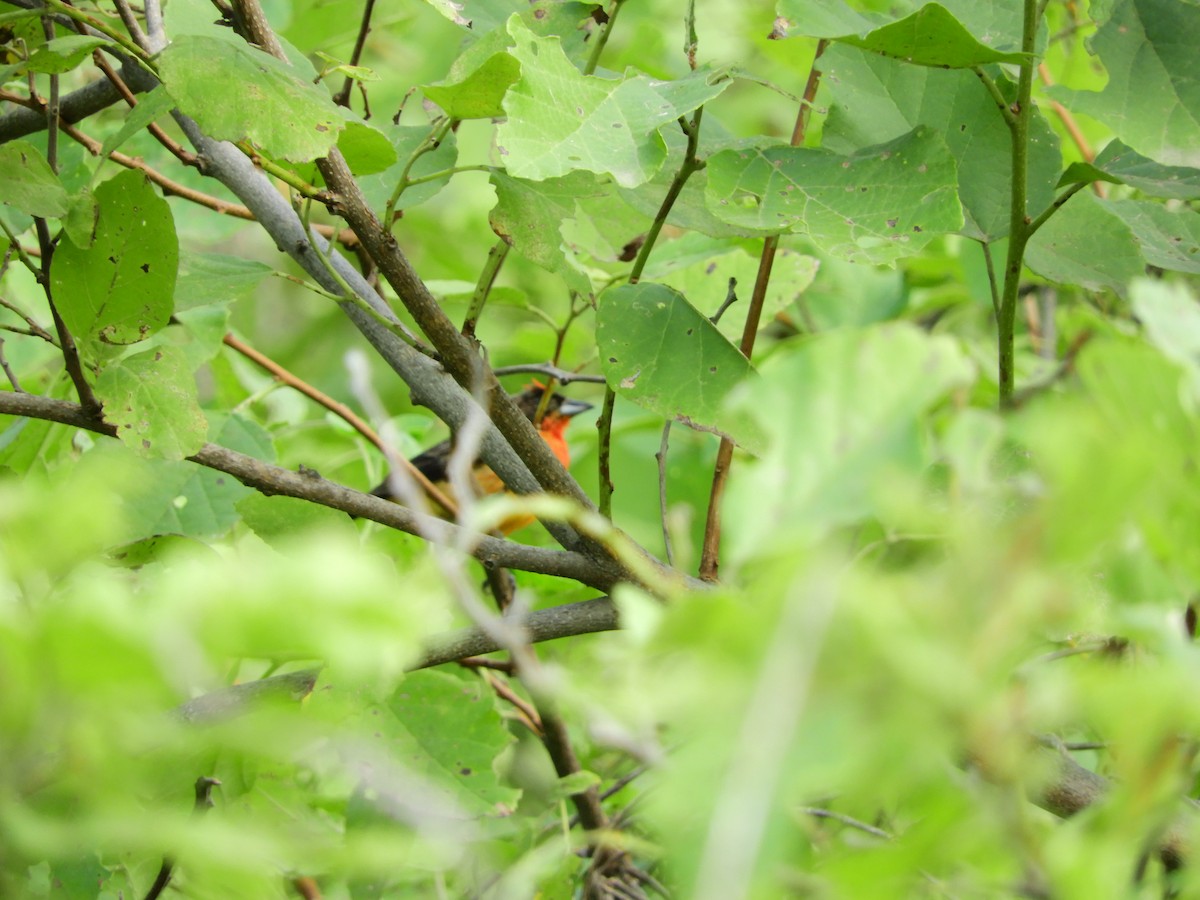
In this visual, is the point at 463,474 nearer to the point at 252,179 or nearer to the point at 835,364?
the point at 835,364

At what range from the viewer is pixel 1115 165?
147cm

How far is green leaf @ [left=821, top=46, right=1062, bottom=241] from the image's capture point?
1.55 metres

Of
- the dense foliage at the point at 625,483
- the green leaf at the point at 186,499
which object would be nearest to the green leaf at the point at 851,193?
the dense foliage at the point at 625,483

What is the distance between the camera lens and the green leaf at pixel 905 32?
1218mm

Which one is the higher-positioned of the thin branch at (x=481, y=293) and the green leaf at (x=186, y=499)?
the thin branch at (x=481, y=293)

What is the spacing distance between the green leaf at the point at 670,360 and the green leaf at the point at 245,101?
0.40 m

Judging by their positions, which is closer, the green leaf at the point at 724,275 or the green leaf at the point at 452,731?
the green leaf at the point at 452,731

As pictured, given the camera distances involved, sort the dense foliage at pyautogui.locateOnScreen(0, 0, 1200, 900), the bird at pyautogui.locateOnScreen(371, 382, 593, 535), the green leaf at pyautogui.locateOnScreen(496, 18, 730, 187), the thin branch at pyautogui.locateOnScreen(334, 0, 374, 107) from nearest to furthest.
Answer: the dense foliage at pyautogui.locateOnScreen(0, 0, 1200, 900)
the green leaf at pyautogui.locateOnScreen(496, 18, 730, 187)
the thin branch at pyautogui.locateOnScreen(334, 0, 374, 107)
the bird at pyautogui.locateOnScreen(371, 382, 593, 535)

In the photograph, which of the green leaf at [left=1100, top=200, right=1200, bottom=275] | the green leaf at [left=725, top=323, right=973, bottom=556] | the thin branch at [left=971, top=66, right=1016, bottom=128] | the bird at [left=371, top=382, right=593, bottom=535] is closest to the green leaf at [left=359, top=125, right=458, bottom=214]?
the thin branch at [left=971, top=66, right=1016, bottom=128]

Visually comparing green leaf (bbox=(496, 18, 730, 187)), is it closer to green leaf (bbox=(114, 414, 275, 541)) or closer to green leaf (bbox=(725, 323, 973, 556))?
green leaf (bbox=(725, 323, 973, 556))

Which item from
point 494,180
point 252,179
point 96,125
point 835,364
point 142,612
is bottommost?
point 96,125

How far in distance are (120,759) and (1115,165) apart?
4.45 feet

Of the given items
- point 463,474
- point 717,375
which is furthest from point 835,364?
point 717,375

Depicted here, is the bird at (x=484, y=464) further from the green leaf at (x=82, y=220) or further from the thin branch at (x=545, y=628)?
the green leaf at (x=82, y=220)
